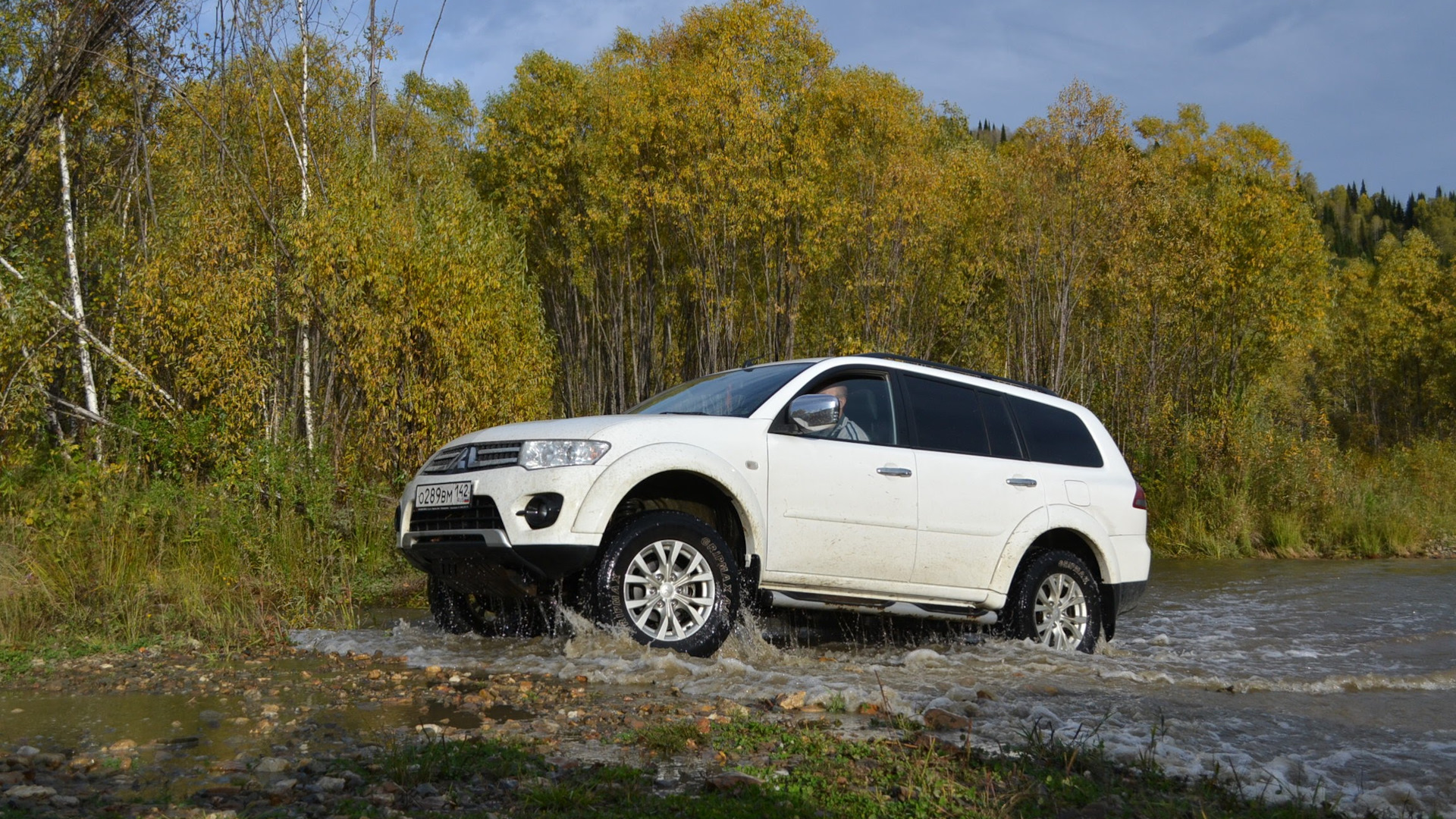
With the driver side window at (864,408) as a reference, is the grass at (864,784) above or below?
below

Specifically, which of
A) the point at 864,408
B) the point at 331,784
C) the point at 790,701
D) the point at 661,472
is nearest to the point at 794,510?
the point at 661,472

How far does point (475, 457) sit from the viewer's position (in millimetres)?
6383

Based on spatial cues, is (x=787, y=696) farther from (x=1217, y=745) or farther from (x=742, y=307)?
(x=742, y=307)

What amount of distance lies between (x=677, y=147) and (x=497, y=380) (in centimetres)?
1577

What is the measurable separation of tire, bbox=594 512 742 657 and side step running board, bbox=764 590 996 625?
39cm

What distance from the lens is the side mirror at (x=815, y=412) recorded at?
6.49 metres

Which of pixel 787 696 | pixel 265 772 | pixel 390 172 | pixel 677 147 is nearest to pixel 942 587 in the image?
pixel 787 696

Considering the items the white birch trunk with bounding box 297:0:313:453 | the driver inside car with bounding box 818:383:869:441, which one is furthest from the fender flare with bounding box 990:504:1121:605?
the white birch trunk with bounding box 297:0:313:453

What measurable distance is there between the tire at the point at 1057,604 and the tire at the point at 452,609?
→ 3.53m

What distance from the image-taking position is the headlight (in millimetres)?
6051

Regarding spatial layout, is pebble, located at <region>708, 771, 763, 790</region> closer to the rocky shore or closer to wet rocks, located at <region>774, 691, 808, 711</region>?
the rocky shore

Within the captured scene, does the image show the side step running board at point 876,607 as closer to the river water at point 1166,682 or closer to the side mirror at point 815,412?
the river water at point 1166,682

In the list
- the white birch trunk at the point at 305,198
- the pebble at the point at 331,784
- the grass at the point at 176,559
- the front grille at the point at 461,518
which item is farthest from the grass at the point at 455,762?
the white birch trunk at the point at 305,198

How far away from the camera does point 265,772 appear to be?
12.5 feet
